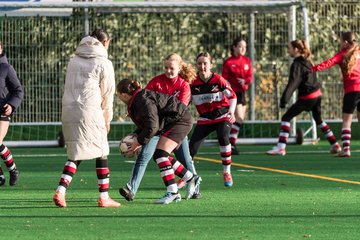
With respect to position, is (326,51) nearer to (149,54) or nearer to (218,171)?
(149,54)

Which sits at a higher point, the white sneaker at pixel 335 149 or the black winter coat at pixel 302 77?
the black winter coat at pixel 302 77

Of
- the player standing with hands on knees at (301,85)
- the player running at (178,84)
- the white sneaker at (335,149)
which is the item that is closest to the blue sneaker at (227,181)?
the player running at (178,84)

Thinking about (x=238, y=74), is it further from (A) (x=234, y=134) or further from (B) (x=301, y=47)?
(B) (x=301, y=47)

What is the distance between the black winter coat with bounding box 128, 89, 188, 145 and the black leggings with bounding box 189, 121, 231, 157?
250 cm

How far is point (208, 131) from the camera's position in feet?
54.0

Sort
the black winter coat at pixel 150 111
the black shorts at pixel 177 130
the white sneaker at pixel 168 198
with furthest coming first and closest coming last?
1. the black shorts at pixel 177 130
2. the white sneaker at pixel 168 198
3. the black winter coat at pixel 150 111

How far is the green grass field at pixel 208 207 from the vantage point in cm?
1105

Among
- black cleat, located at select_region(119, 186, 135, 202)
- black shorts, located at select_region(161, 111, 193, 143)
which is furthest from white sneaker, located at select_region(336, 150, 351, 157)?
black cleat, located at select_region(119, 186, 135, 202)

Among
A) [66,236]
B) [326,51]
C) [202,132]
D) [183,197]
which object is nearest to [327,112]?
[326,51]

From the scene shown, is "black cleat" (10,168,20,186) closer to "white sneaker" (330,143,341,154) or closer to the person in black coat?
the person in black coat

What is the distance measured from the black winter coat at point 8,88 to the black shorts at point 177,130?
3.17 m

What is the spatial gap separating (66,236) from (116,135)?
626 inches

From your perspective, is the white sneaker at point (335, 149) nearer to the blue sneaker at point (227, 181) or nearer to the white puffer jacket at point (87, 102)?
the blue sneaker at point (227, 181)

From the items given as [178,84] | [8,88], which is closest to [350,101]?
[8,88]
